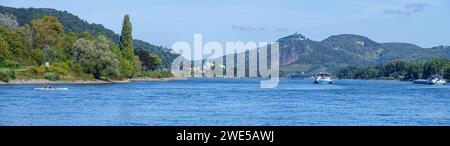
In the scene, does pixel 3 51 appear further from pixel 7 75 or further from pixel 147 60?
pixel 147 60

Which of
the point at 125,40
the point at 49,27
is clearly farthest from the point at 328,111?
the point at 49,27

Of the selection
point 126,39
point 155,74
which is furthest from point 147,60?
point 126,39

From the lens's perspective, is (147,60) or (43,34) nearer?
(43,34)

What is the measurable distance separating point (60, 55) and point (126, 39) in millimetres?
14547

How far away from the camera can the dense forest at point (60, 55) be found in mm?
103875

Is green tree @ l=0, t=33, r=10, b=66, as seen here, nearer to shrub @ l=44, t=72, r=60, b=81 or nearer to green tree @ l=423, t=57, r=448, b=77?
shrub @ l=44, t=72, r=60, b=81

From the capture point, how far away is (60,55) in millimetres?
114562

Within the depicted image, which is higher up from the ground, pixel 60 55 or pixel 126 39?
pixel 126 39

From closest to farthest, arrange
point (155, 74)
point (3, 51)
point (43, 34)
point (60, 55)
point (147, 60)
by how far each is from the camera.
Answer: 1. point (3, 51)
2. point (60, 55)
3. point (43, 34)
4. point (155, 74)
5. point (147, 60)

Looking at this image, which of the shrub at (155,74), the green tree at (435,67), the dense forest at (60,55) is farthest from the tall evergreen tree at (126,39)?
the green tree at (435,67)

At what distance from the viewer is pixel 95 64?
10931 centimetres

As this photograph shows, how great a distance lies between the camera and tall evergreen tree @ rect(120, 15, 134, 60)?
12244cm
